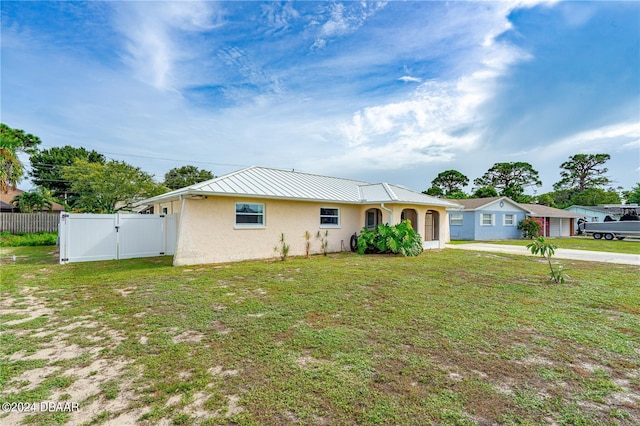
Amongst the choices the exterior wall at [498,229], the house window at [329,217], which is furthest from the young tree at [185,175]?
the exterior wall at [498,229]

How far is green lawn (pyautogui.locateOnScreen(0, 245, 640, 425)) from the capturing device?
254 cm

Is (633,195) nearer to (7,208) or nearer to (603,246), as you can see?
(603,246)

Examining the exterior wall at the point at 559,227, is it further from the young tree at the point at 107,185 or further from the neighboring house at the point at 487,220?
the young tree at the point at 107,185

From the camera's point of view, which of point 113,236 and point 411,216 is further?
point 411,216

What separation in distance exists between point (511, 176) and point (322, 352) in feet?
172

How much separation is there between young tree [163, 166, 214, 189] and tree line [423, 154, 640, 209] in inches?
1360

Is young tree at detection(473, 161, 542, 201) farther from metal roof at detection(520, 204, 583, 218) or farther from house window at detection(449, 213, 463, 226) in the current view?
house window at detection(449, 213, 463, 226)

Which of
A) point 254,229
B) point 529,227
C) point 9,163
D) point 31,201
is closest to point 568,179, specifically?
point 529,227

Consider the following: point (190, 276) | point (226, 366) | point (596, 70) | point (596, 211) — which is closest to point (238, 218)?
point (190, 276)

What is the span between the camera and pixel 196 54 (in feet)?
39.3

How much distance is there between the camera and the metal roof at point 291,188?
1068 cm

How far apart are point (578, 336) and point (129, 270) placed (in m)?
10.9

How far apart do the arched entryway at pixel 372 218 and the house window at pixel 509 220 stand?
15.5 m

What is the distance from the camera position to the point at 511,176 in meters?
45.5
